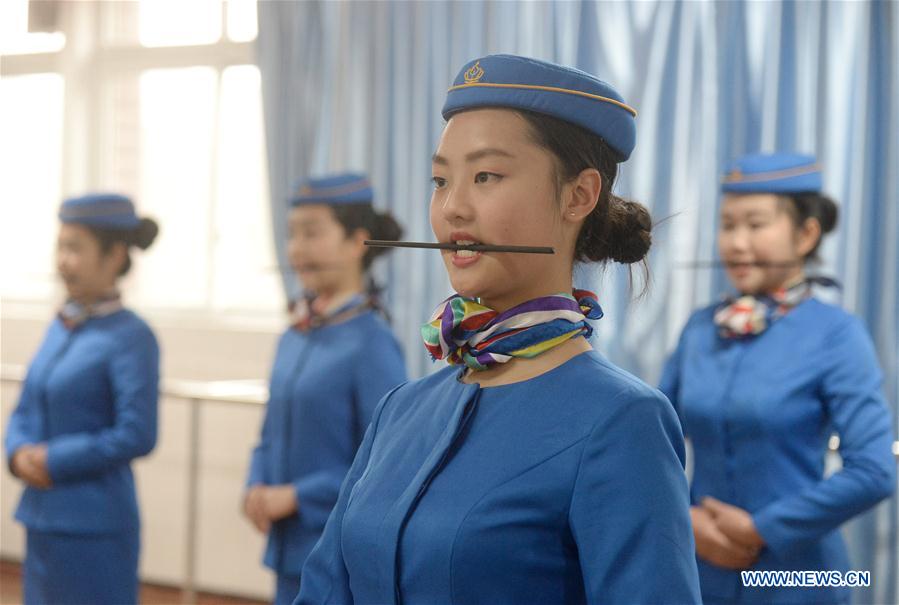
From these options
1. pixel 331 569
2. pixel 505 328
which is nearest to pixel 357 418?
pixel 331 569

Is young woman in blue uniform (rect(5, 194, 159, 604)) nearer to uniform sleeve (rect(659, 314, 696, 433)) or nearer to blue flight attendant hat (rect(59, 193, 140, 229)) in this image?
blue flight attendant hat (rect(59, 193, 140, 229))

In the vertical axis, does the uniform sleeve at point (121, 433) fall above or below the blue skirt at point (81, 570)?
above

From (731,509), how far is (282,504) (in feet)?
3.26

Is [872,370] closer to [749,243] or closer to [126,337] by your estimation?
[749,243]

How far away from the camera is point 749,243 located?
2270 millimetres

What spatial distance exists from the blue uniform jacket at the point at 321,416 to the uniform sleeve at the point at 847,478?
0.89 meters

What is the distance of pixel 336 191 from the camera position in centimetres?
284

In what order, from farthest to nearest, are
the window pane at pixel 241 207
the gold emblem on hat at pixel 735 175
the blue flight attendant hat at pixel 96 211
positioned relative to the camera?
the window pane at pixel 241 207 < the blue flight attendant hat at pixel 96 211 < the gold emblem on hat at pixel 735 175

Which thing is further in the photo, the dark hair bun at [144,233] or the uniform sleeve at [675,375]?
the dark hair bun at [144,233]

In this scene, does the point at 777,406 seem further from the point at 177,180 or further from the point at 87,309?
the point at 177,180

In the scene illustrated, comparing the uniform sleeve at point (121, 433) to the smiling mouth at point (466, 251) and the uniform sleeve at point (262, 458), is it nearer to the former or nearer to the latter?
the uniform sleeve at point (262, 458)

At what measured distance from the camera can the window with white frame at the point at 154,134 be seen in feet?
15.1

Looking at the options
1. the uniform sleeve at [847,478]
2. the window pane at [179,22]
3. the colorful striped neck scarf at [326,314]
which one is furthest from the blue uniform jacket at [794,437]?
the window pane at [179,22]

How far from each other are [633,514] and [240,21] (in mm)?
3869
